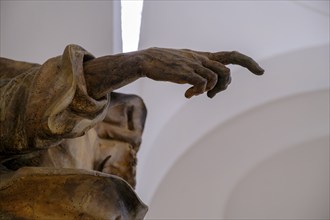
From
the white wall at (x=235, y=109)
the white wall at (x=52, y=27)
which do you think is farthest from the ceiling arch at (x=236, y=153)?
the white wall at (x=52, y=27)

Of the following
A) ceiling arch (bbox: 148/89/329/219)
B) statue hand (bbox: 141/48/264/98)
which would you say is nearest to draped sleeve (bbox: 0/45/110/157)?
statue hand (bbox: 141/48/264/98)

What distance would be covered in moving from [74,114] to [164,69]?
0.52ft

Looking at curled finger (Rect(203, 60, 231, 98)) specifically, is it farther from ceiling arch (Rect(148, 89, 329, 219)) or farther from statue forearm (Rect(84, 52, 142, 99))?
ceiling arch (Rect(148, 89, 329, 219))

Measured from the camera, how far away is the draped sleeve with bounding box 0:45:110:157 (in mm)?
821

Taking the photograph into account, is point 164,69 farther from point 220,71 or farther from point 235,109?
point 235,109

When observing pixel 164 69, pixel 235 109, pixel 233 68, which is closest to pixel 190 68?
pixel 164 69

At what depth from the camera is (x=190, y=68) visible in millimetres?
817

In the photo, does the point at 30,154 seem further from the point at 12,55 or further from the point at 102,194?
the point at 12,55

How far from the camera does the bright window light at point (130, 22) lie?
2.04 metres

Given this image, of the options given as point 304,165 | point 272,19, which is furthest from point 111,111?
point 304,165

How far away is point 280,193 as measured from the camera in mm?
3676

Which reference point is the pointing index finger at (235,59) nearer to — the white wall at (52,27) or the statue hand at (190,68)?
the statue hand at (190,68)

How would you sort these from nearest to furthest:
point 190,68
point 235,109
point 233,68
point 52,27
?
point 190,68 < point 52,27 < point 233,68 < point 235,109

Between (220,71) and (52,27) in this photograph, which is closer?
(220,71)
